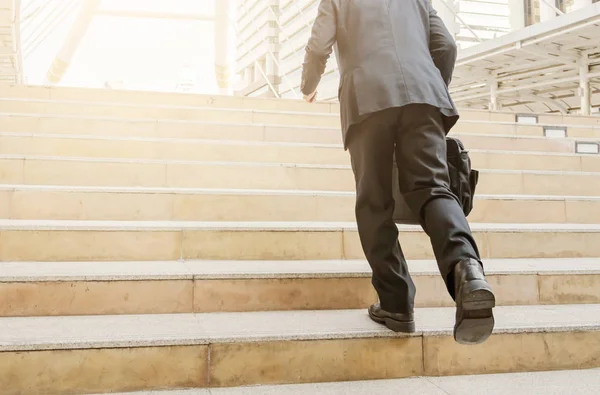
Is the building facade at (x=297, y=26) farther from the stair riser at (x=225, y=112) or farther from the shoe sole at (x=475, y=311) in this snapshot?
the shoe sole at (x=475, y=311)

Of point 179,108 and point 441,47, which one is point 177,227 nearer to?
point 441,47

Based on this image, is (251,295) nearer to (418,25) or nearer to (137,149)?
(418,25)

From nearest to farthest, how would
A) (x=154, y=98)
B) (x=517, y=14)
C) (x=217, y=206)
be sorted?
(x=217, y=206) → (x=154, y=98) → (x=517, y=14)

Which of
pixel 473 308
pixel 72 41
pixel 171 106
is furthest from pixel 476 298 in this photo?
pixel 72 41

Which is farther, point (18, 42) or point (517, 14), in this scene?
point (517, 14)

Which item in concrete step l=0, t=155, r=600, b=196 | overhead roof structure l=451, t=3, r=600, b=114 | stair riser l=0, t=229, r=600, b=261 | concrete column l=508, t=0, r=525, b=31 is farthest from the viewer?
concrete column l=508, t=0, r=525, b=31

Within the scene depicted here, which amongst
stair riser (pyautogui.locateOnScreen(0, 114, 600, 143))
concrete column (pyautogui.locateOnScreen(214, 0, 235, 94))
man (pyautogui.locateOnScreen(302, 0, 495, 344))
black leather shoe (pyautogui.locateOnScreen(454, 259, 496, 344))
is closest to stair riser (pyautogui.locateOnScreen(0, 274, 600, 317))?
man (pyautogui.locateOnScreen(302, 0, 495, 344))

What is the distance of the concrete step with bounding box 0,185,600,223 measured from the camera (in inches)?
100

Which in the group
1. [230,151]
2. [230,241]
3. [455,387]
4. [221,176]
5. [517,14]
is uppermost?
[517,14]

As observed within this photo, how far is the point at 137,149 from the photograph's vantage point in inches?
134

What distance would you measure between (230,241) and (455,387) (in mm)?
1186

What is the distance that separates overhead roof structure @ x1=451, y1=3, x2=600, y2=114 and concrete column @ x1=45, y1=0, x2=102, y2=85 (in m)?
5.37

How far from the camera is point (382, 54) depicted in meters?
1.65

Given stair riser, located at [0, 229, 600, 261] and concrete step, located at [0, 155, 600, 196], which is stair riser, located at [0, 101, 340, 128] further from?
stair riser, located at [0, 229, 600, 261]
